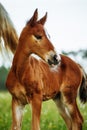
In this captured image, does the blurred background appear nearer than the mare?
No

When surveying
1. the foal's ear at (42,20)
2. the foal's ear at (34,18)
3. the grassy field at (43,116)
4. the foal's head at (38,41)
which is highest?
the foal's ear at (34,18)

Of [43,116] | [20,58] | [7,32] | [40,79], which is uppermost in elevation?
[7,32]

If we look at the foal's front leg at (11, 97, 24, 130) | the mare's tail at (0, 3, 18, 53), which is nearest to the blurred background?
the mare's tail at (0, 3, 18, 53)

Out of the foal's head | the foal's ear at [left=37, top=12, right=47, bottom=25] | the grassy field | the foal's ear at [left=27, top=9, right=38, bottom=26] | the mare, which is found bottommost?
the grassy field

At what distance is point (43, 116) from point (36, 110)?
0.17 ft

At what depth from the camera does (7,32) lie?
2.35 m

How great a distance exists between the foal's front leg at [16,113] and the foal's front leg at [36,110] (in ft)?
0.23

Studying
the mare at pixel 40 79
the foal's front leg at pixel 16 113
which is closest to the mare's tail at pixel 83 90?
the mare at pixel 40 79

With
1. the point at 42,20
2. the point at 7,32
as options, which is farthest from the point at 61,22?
the point at 7,32

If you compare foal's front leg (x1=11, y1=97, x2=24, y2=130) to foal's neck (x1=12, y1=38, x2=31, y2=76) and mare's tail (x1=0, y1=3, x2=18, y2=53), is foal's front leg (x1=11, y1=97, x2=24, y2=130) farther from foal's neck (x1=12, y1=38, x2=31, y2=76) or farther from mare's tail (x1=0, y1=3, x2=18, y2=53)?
mare's tail (x1=0, y1=3, x2=18, y2=53)

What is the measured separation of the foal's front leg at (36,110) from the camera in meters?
2.22

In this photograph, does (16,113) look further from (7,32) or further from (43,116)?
(7,32)

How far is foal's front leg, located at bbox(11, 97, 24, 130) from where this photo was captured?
225 centimetres

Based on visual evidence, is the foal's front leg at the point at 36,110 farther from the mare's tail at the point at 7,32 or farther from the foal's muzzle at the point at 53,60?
the mare's tail at the point at 7,32
